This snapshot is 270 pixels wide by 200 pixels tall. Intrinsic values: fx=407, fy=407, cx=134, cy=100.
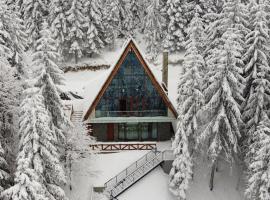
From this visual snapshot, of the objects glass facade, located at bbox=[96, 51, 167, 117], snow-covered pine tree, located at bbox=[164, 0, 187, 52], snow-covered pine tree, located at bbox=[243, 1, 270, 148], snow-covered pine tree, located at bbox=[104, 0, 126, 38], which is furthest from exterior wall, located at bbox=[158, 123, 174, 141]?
snow-covered pine tree, located at bbox=[104, 0, 126, 38]

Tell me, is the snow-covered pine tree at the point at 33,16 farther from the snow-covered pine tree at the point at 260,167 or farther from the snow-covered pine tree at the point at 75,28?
the snow-covered pine tree at the point at 260,167

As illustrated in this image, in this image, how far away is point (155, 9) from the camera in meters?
67.0

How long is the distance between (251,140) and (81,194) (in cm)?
1596

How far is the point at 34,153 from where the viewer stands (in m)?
28.4

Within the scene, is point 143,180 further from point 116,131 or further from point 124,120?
point 116,131

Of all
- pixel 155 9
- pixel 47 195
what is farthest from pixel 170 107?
pixel 155 9

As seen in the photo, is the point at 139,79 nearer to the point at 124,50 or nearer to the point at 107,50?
the point at 124,50

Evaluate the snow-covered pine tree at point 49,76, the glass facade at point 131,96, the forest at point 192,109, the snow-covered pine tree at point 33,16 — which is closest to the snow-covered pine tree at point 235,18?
the forest at point 192,109

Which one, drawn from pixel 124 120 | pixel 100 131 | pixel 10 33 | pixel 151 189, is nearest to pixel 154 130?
pixel 124 120

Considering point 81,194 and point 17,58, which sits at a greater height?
→ point 17,58

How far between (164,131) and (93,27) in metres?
27.7

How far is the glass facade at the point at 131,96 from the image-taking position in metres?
40.5

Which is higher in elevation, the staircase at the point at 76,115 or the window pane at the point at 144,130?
the staircase at the point at 76,115

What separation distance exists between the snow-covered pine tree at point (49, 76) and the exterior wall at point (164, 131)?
42.0ft
